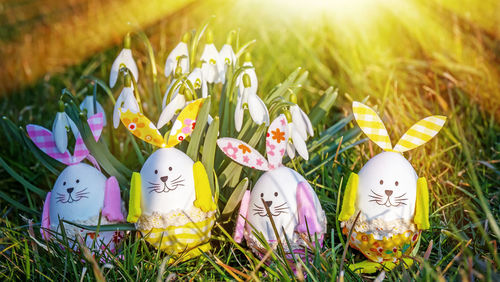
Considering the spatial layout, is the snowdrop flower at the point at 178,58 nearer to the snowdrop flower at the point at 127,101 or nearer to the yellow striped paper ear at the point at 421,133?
the snowdrop flower at the point at 127,101

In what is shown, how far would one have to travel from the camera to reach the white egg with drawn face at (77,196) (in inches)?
54.6

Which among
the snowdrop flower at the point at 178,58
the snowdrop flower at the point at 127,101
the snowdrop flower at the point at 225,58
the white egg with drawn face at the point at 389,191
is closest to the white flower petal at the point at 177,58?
the snowdrop flower at the point at 178,58

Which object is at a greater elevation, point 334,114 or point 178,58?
point 178,58

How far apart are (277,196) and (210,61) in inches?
19.8

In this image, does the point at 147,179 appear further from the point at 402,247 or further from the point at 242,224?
the point at 402,247

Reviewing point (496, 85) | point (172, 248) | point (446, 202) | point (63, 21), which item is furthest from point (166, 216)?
point (63, 21)

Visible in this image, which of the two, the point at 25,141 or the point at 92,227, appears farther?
the point at 25,141

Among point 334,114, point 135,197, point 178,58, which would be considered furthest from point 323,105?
point 135,197

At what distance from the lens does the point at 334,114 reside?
239cm

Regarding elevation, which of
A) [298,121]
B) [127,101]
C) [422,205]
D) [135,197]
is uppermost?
[127,101]

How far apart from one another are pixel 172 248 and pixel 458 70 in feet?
5.82

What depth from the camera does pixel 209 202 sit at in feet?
4.40

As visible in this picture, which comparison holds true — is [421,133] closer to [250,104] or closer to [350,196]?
[350,196]

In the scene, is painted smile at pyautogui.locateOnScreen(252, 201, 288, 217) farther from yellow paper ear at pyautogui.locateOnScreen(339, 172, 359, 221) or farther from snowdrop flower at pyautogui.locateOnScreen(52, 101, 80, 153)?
snowdrop flower at pyautogui.locateOnScreen(52, 101, 80, 153)
